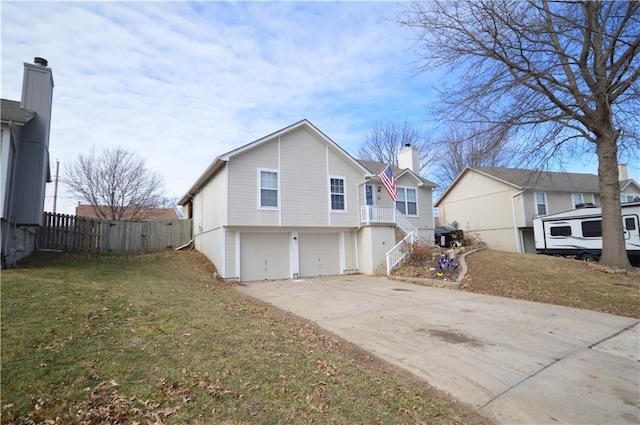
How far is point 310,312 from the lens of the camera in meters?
8.05

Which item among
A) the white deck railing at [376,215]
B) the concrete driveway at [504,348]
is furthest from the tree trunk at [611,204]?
the white deck railing at [376,215]

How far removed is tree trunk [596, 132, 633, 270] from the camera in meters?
12.3

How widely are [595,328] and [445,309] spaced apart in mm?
3044

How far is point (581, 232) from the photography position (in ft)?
58.4

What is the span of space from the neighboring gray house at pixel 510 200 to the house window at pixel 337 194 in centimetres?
1326

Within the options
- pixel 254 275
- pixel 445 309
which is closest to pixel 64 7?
pixel 254 275

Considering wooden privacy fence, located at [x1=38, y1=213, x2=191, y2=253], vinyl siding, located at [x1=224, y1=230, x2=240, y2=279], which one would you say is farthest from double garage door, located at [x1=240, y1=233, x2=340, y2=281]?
wooden privacy fence, located at [x1=38, y1=213, x2=191, y2=253]

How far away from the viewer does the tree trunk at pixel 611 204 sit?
12.3m

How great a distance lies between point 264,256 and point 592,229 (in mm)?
17271

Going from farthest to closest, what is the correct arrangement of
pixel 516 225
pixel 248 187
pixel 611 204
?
1. pixel 516 225
2. pixel 248 187
3. pixel 611 204

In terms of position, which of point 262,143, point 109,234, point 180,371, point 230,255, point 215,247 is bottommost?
point 180,371

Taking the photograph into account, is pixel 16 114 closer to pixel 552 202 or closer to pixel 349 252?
pixel 349 252

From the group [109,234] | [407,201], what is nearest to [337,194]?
[407,201]

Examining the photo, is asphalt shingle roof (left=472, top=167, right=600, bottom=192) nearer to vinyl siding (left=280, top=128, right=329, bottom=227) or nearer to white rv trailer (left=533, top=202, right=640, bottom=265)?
white rv trailer (left=533, top=202, right=640, bottom=265)
